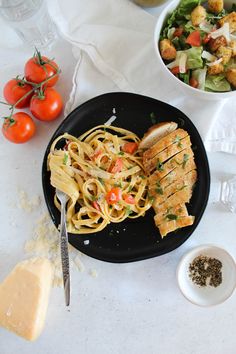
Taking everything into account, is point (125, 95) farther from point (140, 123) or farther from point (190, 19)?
point (190, 19)

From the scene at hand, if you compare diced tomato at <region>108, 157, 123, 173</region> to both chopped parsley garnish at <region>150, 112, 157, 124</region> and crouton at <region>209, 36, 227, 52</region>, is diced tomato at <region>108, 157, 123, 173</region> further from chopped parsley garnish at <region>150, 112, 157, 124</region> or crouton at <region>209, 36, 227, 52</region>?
crouton at <region>209, 36, 227, 52</region>

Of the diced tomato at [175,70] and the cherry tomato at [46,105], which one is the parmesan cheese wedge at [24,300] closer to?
the cherry tomato at [46,105]

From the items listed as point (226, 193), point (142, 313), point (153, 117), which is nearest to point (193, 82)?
point (153, 117)

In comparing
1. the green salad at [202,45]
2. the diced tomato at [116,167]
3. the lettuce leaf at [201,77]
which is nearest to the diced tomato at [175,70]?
the green salad at [202,45]

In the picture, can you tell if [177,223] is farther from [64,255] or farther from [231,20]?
[231,20]

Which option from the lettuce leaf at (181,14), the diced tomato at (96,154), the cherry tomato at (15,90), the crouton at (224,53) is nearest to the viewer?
the crouton at (224,53)
